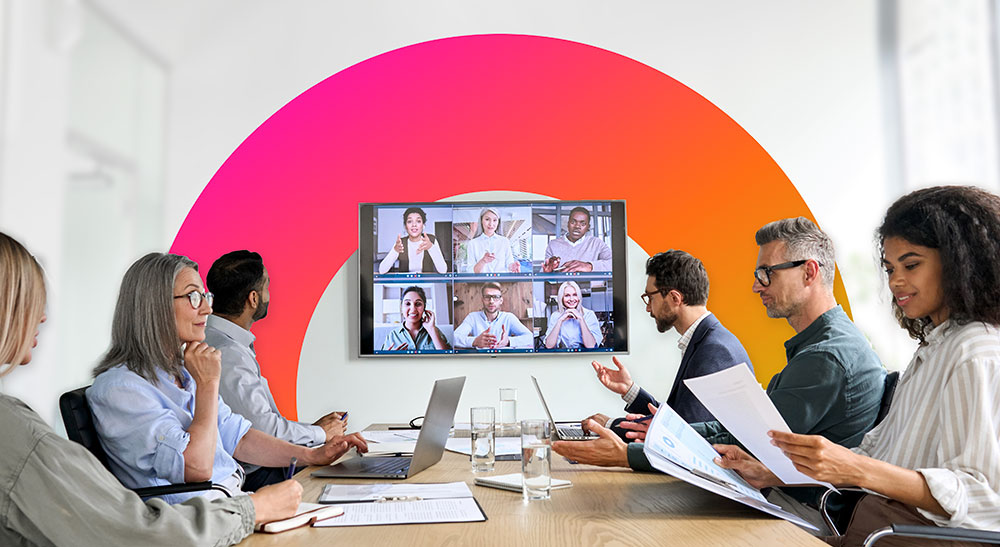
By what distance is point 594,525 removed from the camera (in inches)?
56.7

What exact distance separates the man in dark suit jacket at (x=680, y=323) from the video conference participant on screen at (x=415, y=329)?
48.6 inches

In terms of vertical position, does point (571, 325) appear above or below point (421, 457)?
above

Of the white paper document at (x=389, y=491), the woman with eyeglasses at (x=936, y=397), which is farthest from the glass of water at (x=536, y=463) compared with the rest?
the woman with eyeglasses at (x=936, y=397)

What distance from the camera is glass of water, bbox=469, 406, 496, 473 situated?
6.68ft

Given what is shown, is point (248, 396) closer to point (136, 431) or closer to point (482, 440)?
point (136, 431)

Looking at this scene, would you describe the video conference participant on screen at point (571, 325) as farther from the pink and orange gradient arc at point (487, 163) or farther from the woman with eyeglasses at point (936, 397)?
the woman with eyeglasses at point (936, 397)

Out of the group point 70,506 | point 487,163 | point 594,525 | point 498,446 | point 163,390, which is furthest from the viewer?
point 487,163

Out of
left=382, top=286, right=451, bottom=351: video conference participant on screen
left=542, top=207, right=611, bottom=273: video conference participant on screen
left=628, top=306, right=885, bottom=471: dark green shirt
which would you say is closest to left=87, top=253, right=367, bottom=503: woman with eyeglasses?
left=628, top=306, right=885, bottom=471: dark green shirt

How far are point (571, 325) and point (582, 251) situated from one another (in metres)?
0.41

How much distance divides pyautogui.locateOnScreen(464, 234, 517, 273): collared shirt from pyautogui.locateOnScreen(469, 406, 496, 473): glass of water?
86.9 inches

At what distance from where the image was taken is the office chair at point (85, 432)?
166 centimetres

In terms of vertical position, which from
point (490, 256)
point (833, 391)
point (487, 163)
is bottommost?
point (833, 391)

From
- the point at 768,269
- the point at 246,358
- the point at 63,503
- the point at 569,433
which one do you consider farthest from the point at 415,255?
the point at 63,503

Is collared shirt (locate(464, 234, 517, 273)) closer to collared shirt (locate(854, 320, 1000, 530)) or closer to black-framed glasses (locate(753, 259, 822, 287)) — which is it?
black-framed glasses (locate(753, 259, 822, 287))
